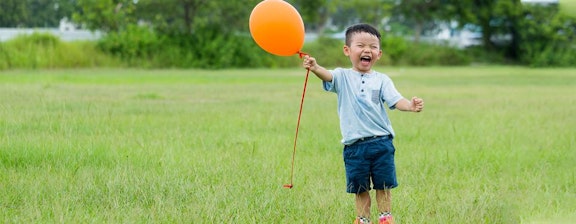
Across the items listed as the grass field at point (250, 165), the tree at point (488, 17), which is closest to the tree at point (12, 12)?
the tree at point (488, 17)

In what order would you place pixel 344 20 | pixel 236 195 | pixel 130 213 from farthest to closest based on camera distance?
pixel 344 20 → pixel 236 195 → pixel 130 213

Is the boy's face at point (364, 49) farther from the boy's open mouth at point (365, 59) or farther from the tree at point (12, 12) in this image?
the tree at point (12, 12)

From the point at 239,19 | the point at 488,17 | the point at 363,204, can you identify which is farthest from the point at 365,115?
the point at 488,17

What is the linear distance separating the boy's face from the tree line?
24873 millimetres

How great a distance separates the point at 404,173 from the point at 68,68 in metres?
23.3

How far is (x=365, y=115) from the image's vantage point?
4.18m

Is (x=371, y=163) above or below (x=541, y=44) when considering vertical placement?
above

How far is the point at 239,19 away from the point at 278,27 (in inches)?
1147

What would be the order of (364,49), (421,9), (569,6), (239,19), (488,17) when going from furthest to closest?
(421,9) < (488,17) < (239,19) < (364,49) < (569,6)

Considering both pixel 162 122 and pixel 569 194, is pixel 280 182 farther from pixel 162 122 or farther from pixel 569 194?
pixel 162 122

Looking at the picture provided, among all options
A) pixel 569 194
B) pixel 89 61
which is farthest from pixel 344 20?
pixel 569 194

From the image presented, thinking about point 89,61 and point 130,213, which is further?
point 89,61

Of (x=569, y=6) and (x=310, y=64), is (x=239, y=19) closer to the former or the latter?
(x=310, y=64)

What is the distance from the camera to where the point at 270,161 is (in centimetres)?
621
